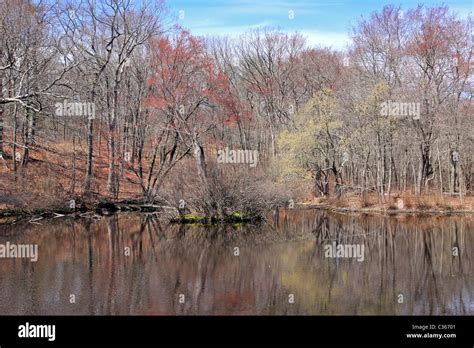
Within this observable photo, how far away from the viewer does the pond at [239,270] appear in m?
10.2

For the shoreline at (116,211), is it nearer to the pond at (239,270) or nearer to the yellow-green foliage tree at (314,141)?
the pond at (239,270)

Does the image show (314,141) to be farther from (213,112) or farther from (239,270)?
(239,270)

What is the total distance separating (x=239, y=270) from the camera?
43.8ft

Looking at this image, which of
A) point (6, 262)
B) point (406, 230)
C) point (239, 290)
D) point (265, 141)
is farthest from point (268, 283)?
point (265, 141)

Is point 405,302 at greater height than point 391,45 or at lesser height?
lesser

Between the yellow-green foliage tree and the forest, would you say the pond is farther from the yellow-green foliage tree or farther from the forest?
the yellow-green foliage tree

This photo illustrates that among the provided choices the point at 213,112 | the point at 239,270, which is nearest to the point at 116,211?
the point at 213,112

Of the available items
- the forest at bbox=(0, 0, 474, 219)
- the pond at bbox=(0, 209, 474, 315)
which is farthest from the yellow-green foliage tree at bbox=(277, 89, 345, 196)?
the pond at bbox=(0, 209, 474, 315)

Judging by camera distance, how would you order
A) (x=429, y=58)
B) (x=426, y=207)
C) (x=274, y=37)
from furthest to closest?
(x=274, y=37)
(x=429, y=58)
(x=426, y=207)

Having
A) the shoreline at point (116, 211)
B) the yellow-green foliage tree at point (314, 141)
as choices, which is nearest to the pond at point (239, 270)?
the shoreline at point (116, 211)

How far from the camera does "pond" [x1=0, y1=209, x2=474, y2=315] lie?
1022 cm
